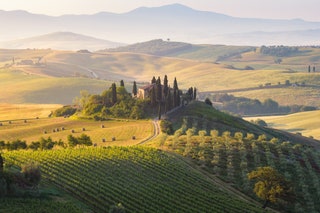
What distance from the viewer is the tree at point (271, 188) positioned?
56.5 metres

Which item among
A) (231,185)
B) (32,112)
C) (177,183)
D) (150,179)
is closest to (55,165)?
(150,179)

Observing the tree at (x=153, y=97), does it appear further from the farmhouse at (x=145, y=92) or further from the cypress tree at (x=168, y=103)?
the farmhouse at (x=145, y=92)

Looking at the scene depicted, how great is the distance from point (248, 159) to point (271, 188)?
18.9 meters

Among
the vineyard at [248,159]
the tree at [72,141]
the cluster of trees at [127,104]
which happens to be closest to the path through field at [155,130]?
the vineyard at [248,159]

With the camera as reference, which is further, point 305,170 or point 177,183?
point 305,170

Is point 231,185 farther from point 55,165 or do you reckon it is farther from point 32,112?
point 32,112

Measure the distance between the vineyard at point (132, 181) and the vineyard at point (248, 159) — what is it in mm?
5352

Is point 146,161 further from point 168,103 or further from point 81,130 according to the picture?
point 168,103

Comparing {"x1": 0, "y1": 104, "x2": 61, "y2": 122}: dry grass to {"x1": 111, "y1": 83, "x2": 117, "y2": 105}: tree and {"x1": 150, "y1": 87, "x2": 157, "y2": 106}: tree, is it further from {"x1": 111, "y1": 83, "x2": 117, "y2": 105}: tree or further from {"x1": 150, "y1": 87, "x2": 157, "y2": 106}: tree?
{"x1": 150, "y1": 87, "x2": 157, "y2": 106}: tree

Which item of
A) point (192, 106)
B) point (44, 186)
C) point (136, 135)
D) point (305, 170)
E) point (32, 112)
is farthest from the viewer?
point (32, 112)

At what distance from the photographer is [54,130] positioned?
96.6 meters

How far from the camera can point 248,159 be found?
75.4 m

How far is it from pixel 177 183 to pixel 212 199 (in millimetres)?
5602

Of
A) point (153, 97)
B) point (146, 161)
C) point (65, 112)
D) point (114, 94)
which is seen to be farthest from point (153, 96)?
point (146, 161)
